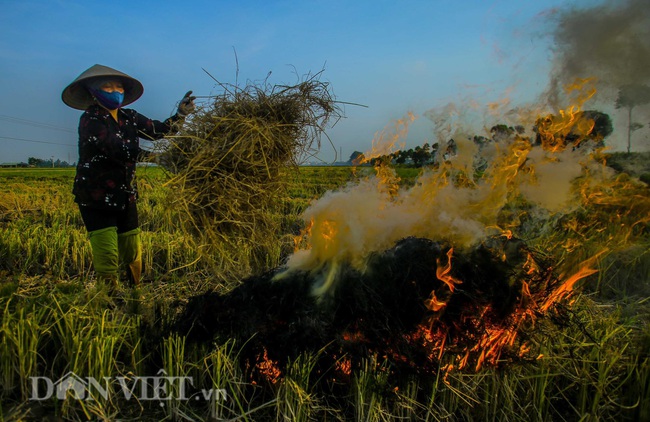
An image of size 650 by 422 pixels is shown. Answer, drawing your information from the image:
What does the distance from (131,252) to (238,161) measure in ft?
6.08

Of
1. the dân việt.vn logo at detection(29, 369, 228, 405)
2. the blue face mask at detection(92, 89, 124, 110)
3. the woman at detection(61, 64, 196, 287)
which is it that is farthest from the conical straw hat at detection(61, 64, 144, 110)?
the dân việt.vn logo at detection(29, 369, 228, 405)

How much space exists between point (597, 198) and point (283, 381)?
3.09 metres

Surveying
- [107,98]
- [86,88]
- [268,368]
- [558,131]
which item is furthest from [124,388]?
[558,131]

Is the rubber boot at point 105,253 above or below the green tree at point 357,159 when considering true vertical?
below

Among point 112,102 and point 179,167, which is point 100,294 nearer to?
point 179,167

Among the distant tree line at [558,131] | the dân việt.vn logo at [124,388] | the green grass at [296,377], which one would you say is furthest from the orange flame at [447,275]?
the dân việt.vn logo at [124,388]

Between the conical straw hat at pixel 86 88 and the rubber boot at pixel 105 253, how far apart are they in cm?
144

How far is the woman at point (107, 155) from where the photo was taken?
12.6 feet

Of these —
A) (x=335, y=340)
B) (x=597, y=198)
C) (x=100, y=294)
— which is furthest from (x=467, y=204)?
(x=100, y=294)

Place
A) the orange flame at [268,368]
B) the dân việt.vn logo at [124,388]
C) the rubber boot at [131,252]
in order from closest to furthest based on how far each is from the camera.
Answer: the dân việt.vn logo at [124,388] → the orange flame at [268,368] → the rubber boot at [131,252]

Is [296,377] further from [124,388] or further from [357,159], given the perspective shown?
[357,159]

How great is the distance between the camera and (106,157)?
3.92 metres

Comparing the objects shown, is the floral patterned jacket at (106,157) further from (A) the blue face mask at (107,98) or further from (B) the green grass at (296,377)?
(B) the green grass at (296,377)

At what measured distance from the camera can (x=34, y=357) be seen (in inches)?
97.0
